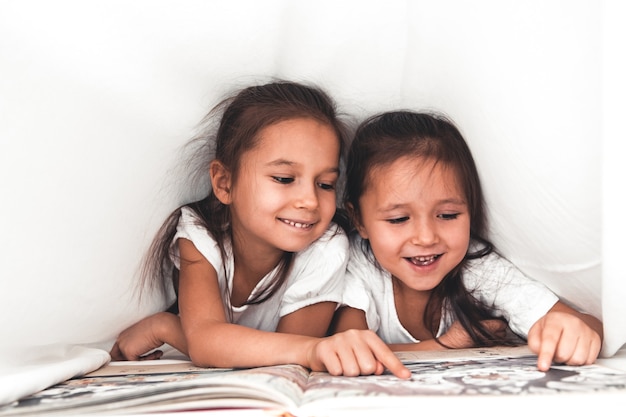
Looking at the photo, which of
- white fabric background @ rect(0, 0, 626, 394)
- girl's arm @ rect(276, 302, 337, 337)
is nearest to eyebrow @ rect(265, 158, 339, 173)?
white fabric background @ rect(0, 0, 626, 394)

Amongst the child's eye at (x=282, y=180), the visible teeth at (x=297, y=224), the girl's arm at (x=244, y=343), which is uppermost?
the child's eye at (x=282, y=180)

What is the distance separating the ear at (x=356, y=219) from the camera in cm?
111

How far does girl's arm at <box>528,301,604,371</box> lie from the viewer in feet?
2.25

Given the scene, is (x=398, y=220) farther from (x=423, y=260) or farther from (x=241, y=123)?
(x=241, y=123)

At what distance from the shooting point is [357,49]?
951mm

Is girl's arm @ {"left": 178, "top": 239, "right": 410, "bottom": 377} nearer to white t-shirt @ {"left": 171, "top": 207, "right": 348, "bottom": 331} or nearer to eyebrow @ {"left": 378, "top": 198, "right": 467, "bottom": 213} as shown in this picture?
white t-shirt @ {"left": 171, "top": 207, "right": 348, "bottom": 331}

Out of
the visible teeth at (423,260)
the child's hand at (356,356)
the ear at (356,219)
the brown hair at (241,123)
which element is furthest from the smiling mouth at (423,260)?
the child's hand at (356,356)

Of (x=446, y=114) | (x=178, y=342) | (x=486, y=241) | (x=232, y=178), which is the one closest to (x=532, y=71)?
(x=446, y=114)

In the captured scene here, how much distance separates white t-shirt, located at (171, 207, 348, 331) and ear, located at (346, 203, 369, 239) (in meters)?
0.03

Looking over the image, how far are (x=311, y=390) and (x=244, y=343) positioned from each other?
274 millimetres

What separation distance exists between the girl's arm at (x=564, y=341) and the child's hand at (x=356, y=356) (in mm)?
148

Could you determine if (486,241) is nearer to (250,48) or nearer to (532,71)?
(532,71)

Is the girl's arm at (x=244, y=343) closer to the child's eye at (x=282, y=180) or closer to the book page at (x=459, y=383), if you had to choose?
the book page at (x=459, y=383)

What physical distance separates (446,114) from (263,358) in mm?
443
